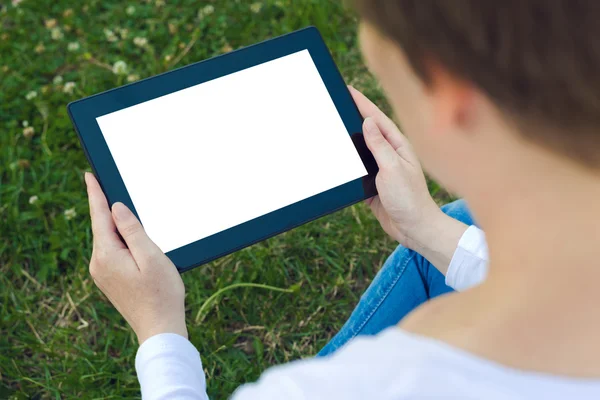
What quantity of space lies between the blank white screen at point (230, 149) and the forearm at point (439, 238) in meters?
0.17

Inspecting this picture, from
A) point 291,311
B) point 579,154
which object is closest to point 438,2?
point 579,154

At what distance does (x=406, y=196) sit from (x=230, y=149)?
1.16 ft

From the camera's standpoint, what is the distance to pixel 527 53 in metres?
0.45

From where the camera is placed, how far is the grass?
1519 mm

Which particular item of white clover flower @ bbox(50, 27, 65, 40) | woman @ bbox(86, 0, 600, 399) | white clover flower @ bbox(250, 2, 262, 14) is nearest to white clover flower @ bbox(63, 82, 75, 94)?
white clover flower @ bbox(50, 27, 65, 40)

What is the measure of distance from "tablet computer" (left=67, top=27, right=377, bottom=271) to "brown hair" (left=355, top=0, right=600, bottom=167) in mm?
643

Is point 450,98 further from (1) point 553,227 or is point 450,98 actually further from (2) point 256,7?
(2) point 256,7

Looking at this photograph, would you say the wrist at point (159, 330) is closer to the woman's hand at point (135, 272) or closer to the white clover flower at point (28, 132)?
the woman's hand at point (135, 272)

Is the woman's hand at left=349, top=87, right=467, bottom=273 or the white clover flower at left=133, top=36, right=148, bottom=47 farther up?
the white clover flower at left=133, top=36, right=148, bottom=47

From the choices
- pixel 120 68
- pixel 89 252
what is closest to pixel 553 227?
pixel 89 252

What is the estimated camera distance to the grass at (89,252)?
152 cm

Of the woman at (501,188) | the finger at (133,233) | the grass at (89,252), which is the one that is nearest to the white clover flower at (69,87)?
the grass at (89,252)

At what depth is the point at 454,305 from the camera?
1.89ft

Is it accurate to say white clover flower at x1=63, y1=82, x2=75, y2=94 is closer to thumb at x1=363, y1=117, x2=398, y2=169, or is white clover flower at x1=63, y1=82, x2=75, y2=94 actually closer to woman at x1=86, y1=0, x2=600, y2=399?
thumb at x1=363, y1=117, x2=398, y2=169
